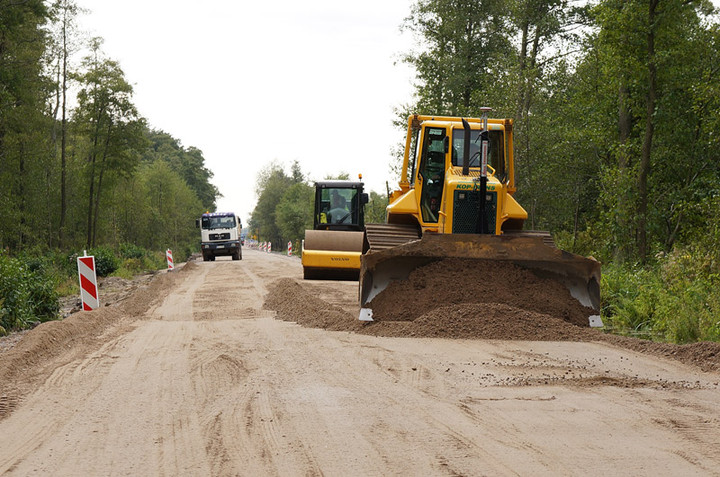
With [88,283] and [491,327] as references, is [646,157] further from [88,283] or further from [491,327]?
[88,283]

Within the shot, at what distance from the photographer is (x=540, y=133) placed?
24.9 meters

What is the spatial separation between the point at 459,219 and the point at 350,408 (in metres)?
6.26

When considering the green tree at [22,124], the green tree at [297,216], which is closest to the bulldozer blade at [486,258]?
the green tree at [22,124]

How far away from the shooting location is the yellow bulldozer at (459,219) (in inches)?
391

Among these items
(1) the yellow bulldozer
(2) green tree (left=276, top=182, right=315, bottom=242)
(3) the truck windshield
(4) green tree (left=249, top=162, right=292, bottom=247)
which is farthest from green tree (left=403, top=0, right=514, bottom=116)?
(4) green tree (left=249, top=162, right=292, bottom=247)

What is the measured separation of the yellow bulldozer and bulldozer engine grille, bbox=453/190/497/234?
2cm

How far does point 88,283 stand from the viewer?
13703 mm

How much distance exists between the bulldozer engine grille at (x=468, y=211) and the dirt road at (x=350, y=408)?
9.13 feet

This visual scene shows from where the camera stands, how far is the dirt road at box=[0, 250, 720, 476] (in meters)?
4.16

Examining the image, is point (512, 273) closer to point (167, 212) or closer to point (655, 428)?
point (655, 428)

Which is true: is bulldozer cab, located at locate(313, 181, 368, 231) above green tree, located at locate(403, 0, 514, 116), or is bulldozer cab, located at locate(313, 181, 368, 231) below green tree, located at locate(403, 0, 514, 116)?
below

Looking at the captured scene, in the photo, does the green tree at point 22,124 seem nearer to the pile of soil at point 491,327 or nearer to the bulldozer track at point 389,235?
the bulldozer track at point 389,235

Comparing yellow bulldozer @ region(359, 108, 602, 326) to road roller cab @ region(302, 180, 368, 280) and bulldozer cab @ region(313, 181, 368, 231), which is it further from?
bulldozer cab @ region(313, 181, 368, 231)

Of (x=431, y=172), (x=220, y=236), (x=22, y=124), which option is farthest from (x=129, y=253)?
(x=431, y=172)
